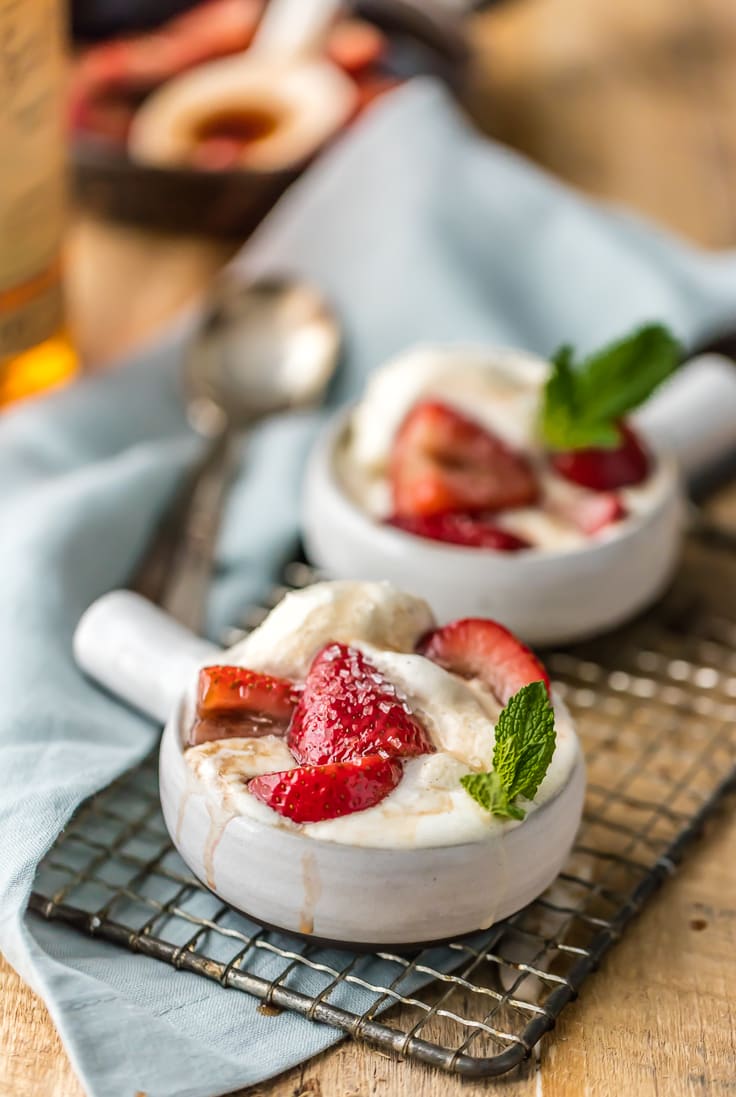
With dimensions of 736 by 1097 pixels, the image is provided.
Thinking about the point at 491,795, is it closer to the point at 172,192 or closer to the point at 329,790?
the point at 329,790

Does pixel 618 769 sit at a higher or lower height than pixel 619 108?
higher

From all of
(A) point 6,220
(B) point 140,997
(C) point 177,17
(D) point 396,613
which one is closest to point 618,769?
(D) point 396,613

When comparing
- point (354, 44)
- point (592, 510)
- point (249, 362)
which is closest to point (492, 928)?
point (592, 510)

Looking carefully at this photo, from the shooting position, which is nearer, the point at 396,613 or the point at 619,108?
the point at 396,613

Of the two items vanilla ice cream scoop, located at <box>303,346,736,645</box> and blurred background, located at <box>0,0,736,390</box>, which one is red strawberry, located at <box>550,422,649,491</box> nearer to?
vanilla ice cream scoop, located at <box>303,346,736,645</box>

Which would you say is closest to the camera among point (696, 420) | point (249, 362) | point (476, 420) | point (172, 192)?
point (476, 420)

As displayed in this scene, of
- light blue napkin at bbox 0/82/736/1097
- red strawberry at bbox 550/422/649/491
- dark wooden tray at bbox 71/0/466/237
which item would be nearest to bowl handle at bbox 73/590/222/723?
light blue napkin at bbox 0/82/736/1097

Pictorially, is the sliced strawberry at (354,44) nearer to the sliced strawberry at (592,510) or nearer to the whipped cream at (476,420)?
the whipped cream at (476,420)

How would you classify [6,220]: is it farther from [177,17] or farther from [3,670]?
[177,17]
